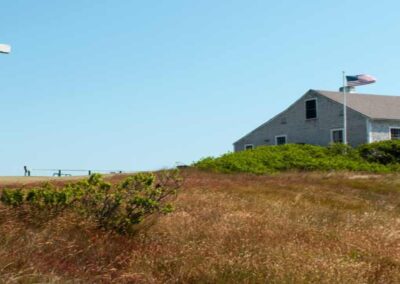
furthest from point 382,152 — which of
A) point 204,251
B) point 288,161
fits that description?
point 204,251

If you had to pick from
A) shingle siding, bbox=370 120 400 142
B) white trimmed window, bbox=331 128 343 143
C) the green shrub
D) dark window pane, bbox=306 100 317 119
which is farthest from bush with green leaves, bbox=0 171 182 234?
dark window pane, bbox=306 100 317 119

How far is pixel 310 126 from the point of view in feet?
150

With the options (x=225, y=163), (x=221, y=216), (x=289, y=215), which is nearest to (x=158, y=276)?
(x=221, y=216)

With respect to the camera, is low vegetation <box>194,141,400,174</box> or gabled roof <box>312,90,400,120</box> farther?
gabled roof <box>312,90,400,120</box>

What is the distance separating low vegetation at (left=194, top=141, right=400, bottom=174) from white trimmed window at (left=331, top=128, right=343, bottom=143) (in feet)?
9.06

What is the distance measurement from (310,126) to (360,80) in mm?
5363

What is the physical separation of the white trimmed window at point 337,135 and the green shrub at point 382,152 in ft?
13.2

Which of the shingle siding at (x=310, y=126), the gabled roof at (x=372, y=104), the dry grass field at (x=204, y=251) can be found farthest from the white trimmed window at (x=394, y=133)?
the dry grass field at (x=204, y=251)

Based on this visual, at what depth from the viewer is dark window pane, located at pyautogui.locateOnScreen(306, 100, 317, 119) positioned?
45481 millimetres

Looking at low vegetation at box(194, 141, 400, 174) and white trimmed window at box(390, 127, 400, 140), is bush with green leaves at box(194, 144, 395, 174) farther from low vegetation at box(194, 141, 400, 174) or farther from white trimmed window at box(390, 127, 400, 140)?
white trimmed window at box(390, 127, 400, 140)

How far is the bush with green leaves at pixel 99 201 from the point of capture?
797cm

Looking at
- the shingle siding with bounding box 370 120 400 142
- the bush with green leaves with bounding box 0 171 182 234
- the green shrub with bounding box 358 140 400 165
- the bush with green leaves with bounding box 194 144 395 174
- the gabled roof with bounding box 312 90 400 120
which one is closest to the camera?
the bush with green leaves with bounding box 0 171 182 234

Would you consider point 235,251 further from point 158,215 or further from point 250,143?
point 250,143

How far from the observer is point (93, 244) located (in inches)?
276
